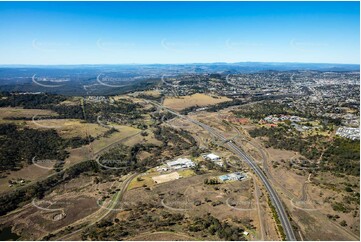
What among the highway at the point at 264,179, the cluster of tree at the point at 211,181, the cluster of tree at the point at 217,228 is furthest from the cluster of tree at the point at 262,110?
the cluster of tree at the point at 217,228

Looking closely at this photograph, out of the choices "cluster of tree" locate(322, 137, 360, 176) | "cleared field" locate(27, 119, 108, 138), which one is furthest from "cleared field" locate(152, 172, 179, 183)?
"cleared field" locate(27, 119, 108, 138)

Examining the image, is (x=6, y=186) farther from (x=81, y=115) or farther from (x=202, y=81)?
(x=202, y=81)

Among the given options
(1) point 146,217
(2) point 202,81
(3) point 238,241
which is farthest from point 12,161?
(2) point 202,81

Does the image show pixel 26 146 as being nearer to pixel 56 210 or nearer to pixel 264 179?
pixel 56 210

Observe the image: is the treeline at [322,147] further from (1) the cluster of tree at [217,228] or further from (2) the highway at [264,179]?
(1) the cluster of tree at [217,228]

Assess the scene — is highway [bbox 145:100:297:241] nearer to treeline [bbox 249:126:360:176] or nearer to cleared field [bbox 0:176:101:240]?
treeline [bbox 249:126:360:176]

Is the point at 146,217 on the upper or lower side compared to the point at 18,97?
lower
